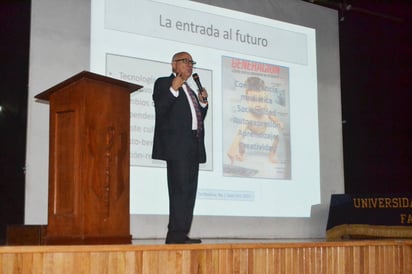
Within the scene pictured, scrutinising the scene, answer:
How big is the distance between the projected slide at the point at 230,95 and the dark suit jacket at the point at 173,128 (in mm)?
481

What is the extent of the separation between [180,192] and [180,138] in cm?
34

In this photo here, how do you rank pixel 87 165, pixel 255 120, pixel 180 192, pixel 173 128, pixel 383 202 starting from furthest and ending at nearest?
pixel 255 120
pixel 383 202
pixel 173 128
pixel 180 192
pixel 87 165

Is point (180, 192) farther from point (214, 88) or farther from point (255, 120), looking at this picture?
point (255, 120)

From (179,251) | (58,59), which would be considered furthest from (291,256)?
(58,59)

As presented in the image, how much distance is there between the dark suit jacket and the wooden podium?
0.70 metres

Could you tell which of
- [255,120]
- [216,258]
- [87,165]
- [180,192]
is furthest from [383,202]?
[87,165]

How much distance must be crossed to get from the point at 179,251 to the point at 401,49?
3730mm

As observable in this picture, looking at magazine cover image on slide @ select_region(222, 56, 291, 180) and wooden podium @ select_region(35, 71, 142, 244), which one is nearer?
wooden podium @ select_region(35, 71, 142, 244)

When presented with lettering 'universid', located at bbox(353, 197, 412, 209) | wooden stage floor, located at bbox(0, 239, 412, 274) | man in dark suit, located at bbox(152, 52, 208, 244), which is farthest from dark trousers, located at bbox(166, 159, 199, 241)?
lettering 'universid', located at bbox(353, 197, 412, 209)

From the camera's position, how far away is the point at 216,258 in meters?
3.18

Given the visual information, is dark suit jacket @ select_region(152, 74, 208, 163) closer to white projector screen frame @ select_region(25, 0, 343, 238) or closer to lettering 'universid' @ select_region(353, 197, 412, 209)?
white projector screen frame @ select_region(25, 0, 343, 238)

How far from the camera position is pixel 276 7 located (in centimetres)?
544

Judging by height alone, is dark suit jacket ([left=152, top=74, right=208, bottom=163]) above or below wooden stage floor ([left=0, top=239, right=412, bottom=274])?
above

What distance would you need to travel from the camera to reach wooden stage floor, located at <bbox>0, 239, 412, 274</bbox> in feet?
8.68
